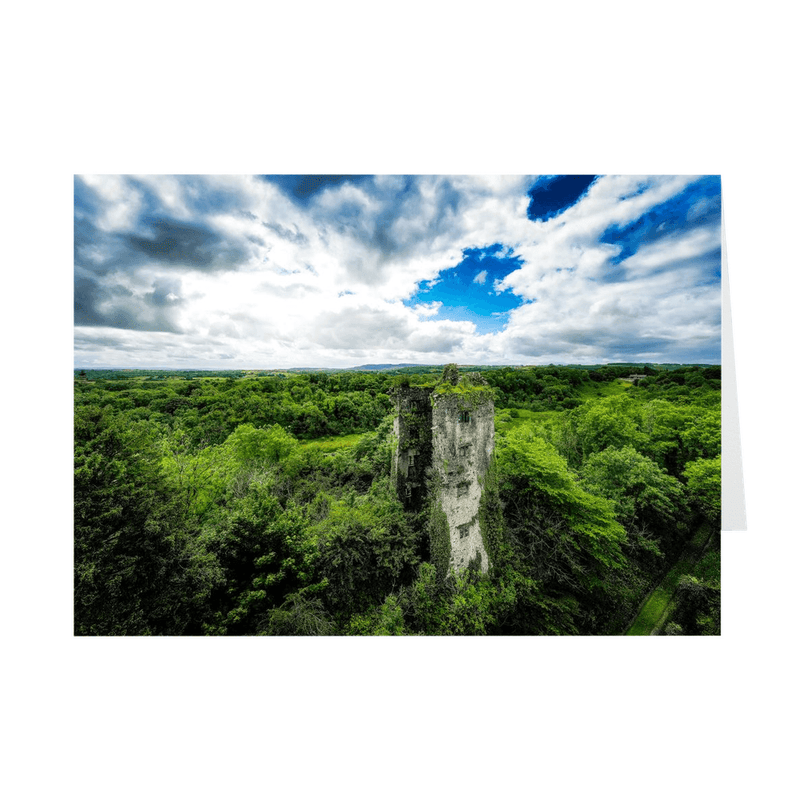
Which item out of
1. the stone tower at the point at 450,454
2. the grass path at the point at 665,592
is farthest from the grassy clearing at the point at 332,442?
the grass path at the point at 665,592

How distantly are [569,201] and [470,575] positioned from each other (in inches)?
405

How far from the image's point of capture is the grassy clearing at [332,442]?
59.3 feet

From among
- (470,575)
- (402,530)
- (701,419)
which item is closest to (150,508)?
(402,530)

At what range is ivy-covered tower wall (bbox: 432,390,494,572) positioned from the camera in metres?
8.77

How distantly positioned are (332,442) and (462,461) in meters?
11.7

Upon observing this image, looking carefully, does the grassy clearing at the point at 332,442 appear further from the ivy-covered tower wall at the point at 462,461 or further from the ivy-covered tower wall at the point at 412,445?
the ivy-covered tower wall at the point at 462,461

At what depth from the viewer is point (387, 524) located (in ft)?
30.2

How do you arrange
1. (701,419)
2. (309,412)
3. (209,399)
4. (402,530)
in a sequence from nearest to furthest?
1. (402,530)
2. (701,419)
3. (209,399)
4. (309,412)

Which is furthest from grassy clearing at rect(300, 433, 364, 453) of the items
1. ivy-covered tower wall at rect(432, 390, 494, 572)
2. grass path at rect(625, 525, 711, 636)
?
grass path at rect(625, 525, 711, 636)

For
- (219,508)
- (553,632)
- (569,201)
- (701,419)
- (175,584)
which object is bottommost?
(553,632)

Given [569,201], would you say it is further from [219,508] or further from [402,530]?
[219,508]

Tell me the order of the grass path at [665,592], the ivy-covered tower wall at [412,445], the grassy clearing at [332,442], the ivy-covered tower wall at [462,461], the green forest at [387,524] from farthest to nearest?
the grassy clearing at [332,442]
the grass path at [665,592]
the ivy-covered tower wall at [412,445]
the ivy-covered tower wall at [462,461]
the green forest at [387,524]

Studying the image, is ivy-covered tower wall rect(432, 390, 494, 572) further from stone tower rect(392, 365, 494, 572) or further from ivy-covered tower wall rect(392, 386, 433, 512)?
ivy-covered tower wall rect(392, 386, 433, 512)

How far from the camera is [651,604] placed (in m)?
10.5
